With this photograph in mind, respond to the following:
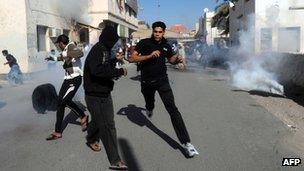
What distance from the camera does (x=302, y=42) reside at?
30203 mm

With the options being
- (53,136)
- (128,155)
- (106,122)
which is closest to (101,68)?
(106,122)

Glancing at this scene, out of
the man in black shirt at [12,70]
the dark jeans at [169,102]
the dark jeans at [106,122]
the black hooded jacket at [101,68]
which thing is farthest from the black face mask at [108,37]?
the man in black shirt at [12,70]

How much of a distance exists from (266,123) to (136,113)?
2587 millimetres

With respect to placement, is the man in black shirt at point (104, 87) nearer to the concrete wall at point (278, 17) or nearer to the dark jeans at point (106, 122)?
the dark jeans at point (106, 122)

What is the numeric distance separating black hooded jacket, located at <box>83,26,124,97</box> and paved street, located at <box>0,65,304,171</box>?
3.03ft

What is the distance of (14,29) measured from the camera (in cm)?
2073

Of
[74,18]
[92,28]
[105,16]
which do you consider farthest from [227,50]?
[105,16]

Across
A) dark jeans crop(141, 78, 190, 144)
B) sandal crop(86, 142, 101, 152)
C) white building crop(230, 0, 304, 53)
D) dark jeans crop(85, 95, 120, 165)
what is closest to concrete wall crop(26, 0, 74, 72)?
white building crop(230, 0, 304, 53)

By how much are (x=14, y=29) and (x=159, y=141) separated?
50.0ft

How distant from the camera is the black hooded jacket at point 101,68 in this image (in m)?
5.47

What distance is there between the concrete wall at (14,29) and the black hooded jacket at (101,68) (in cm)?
1583

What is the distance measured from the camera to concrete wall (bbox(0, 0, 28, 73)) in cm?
2055

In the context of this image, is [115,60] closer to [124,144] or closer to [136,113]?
[124,144]

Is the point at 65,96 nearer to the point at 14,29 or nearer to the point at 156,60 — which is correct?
the point at 156,60
